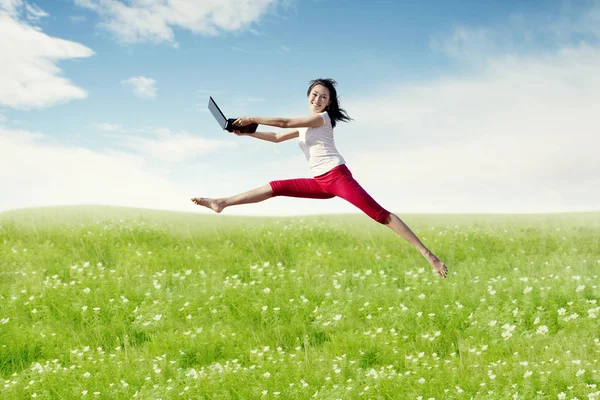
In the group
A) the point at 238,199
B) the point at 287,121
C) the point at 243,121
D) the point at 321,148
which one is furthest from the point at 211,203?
the point at 287,121

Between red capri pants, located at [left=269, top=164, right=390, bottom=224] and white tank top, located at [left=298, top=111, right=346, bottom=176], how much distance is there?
0.22 ft

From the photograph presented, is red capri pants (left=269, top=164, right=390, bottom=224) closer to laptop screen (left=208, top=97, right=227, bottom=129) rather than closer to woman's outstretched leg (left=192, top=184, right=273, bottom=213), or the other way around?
woman's outstretched leg (left=192, top=184, right=273, bottom=213)

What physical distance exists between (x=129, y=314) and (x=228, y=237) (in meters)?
5.34

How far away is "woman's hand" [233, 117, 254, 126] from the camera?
5.98m

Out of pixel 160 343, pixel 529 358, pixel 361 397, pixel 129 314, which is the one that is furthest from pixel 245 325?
pixel 529 358

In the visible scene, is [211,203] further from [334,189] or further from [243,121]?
[334,189]

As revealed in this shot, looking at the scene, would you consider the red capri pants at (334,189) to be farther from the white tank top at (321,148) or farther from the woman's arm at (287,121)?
the woman's arm at (287,121)

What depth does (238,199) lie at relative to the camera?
6797 mm

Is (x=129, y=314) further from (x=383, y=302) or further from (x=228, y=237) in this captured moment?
(x=228, y=237)

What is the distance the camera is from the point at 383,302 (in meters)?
10.2

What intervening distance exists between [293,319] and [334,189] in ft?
12.4

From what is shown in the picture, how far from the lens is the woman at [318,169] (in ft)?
20.6

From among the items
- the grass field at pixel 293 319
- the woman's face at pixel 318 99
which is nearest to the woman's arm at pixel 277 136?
the woman's face at pixel 318 99

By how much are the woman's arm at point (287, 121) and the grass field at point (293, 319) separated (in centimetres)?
278
